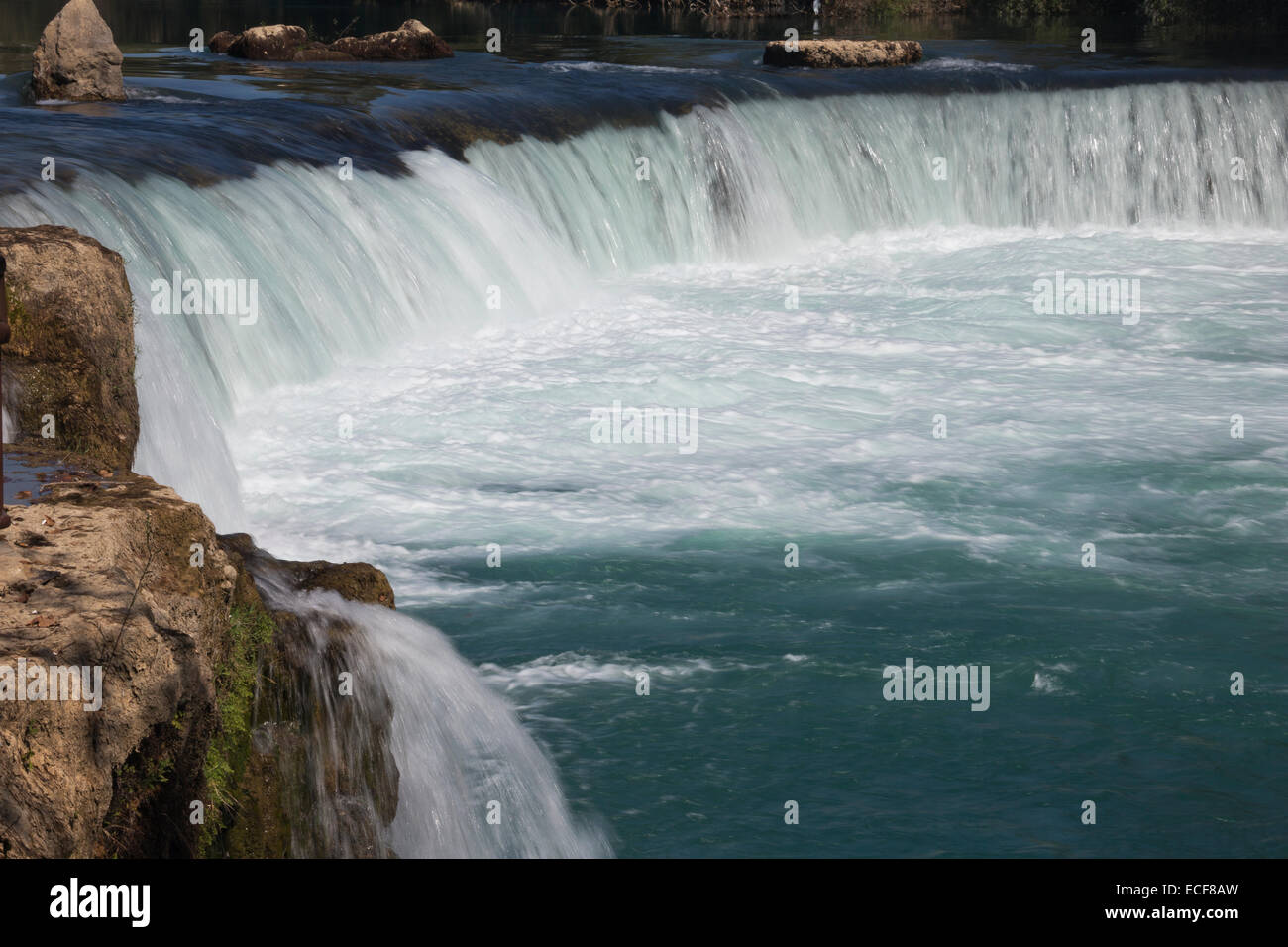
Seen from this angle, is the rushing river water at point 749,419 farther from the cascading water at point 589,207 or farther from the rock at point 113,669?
the rock at point 113,669

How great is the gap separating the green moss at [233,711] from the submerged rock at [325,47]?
16.7 meters

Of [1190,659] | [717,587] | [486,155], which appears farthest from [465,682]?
[486,155]

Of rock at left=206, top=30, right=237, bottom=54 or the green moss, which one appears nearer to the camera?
the green moss

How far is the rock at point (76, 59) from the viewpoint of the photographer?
15.5 metres

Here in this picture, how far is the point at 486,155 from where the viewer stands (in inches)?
613

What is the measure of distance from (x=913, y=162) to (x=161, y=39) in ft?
41.8

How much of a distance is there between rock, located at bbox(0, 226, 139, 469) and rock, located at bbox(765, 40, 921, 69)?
17176 mm

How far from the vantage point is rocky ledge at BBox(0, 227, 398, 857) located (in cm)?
425

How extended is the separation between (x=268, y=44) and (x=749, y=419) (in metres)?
12.3
